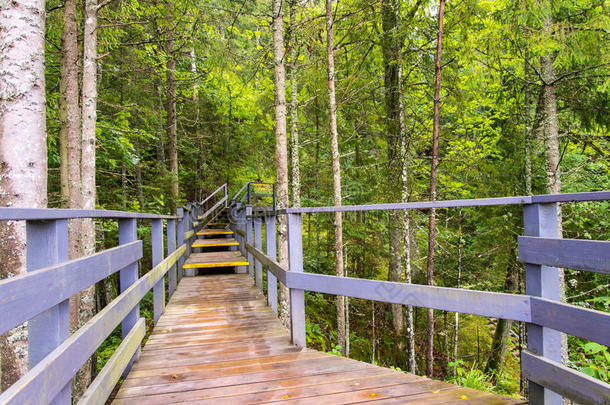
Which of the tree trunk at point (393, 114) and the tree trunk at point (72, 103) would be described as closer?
the tree trunk at point (72, 103)

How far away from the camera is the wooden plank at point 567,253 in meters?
1.56

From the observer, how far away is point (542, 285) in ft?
6.13

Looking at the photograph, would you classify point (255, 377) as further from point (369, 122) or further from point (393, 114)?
point (369, 122)

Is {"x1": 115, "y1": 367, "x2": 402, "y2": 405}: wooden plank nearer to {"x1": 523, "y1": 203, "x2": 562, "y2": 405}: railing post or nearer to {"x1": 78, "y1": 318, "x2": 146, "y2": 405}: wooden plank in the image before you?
{"x1": 78, "y1": 318, "x2": 146, "y2": 405}: wooden plank

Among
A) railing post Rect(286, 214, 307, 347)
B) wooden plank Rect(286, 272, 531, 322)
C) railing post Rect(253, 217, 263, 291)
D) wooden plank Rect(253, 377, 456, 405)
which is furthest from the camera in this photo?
railing post Rect(253, 217, 263, 291)

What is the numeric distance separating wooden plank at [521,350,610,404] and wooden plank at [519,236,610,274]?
51 cm

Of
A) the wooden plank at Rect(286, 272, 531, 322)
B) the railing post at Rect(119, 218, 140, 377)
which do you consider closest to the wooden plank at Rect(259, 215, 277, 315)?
the wooden plank at Rect(286, 272, 531, 322)

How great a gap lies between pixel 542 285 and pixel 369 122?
33.0ft

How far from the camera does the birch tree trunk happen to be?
333 centimetres

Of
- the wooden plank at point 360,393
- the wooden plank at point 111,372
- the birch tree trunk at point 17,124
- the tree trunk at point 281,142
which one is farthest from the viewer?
the tree trunk at point 281,142

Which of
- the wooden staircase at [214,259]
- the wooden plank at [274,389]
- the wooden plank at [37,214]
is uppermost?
the wooden plank at [37,214]

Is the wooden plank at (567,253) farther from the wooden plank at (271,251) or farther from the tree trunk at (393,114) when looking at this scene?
the tree trunk at (393,114)

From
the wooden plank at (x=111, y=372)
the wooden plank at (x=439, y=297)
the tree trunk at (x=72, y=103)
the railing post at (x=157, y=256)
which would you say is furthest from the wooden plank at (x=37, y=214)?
the tree trunk at (x=72, y=103)

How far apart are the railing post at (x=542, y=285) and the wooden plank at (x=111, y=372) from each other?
7.70 feet
